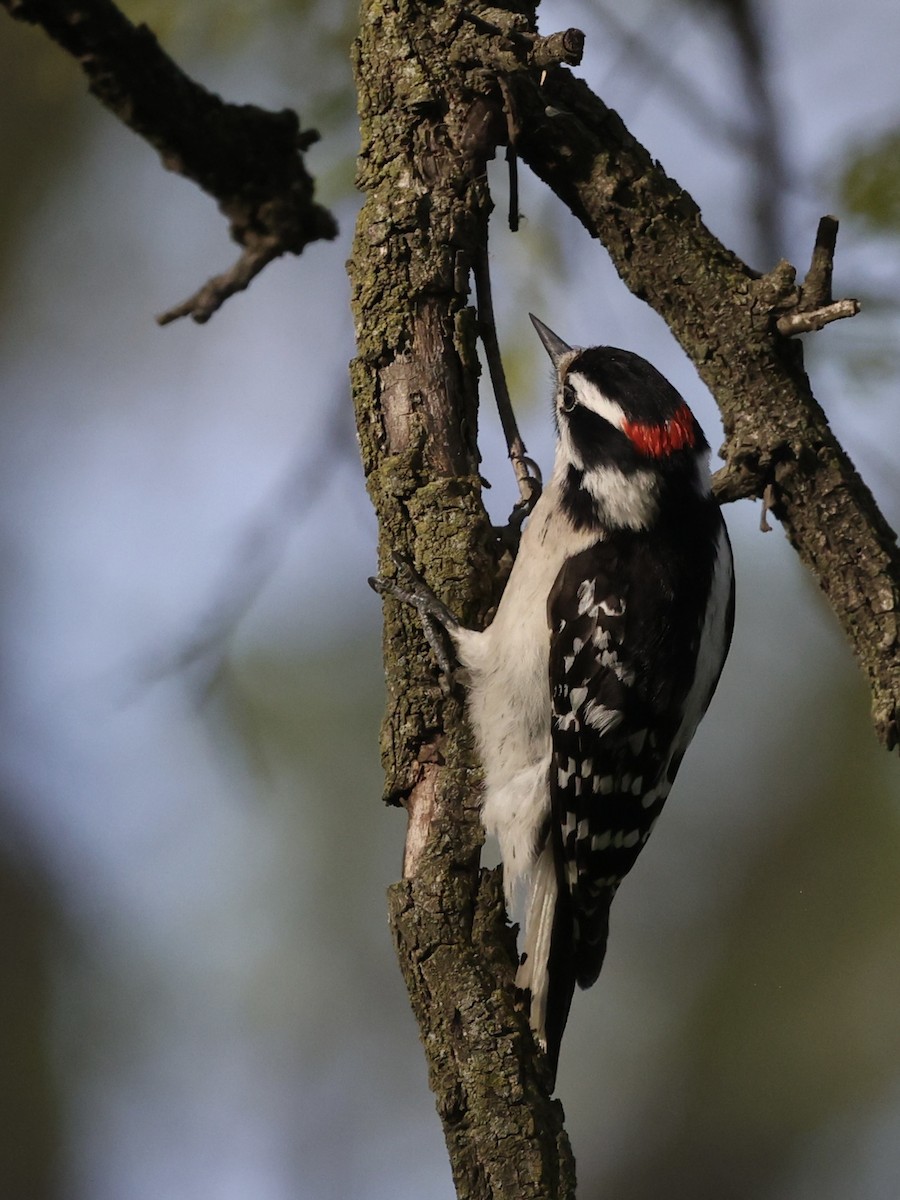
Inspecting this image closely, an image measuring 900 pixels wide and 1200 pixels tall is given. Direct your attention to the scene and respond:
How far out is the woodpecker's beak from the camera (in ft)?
14.4

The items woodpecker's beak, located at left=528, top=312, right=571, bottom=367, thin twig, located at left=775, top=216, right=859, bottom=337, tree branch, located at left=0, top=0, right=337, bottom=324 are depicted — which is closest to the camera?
thin twig, located at left=775, top=216, right=859, bottom=337

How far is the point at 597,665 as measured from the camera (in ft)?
12.5

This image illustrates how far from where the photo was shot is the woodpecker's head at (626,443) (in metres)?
3.99

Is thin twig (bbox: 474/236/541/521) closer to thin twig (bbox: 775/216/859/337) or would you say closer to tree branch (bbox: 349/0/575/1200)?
tree branch (bbox: 349/0/575/1200)

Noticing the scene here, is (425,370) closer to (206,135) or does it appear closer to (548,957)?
(206,135)

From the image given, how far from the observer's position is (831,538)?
337 cm

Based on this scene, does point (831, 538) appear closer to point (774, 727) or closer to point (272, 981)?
point (774, 727)

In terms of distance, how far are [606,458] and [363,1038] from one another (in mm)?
5027

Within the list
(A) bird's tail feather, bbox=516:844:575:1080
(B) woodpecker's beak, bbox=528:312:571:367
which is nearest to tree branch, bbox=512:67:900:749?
(B) woodpecker's beak, bbox=528:312:571:367

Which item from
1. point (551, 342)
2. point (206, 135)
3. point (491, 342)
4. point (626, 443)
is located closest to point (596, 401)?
point (626, 443)

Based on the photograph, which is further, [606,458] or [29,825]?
[29,825]

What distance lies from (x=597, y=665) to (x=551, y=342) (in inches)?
50.2

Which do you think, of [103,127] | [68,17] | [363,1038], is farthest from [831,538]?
[103,127]

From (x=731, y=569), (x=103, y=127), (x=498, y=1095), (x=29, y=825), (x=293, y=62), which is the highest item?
(x=103, y=127)
